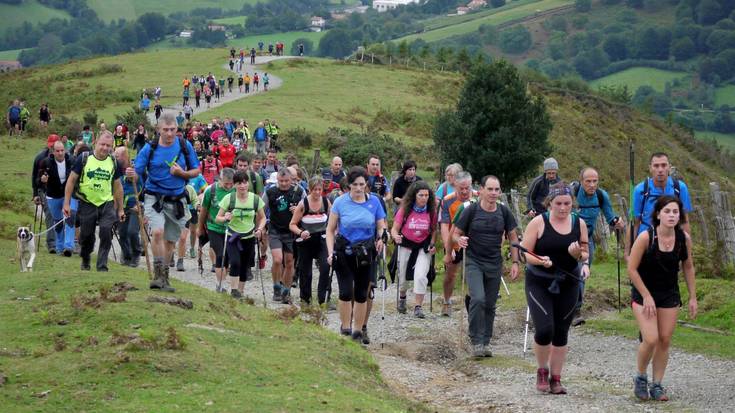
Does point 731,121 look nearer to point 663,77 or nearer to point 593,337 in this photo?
point 663,77

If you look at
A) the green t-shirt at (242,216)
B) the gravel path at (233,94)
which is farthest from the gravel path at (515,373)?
the gravel path at (233,94)

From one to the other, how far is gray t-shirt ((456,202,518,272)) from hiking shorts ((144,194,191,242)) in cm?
373

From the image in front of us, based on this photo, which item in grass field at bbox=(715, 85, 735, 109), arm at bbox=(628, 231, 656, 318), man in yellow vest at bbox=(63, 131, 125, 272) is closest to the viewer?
arm at bbox=(628, 231, 656, 318)

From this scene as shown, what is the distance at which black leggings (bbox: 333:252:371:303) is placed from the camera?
1436 cm

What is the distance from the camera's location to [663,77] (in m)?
171

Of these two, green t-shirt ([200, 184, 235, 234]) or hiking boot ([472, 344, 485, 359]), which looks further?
green t-shirt ([200, 184, 235, 234])

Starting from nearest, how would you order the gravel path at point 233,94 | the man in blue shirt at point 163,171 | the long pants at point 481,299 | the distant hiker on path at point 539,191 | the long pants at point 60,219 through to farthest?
the long pants at point 481,299
the man in blue shirt at point 163,171
the distant hiker on path at point 539,191
the long pants at point 60,219
the gravel path at point 233,94

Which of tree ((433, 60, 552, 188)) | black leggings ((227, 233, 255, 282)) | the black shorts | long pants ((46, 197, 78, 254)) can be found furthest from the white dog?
tree ((433, 60, 552, 188))

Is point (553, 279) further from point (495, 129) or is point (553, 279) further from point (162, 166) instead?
point (495, 129)

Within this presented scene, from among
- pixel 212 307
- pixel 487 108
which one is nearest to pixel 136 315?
pixel 212 307

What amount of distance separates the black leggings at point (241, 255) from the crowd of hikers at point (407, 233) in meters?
0.02

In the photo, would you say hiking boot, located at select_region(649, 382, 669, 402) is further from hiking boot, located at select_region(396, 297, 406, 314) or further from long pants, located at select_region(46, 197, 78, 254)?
long pants, located at select_region(46, 197, 78, 254)

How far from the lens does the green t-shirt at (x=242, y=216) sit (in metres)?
16.4

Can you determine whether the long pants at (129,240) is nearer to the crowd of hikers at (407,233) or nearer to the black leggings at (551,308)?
the crowd of hikers at (407,233)
